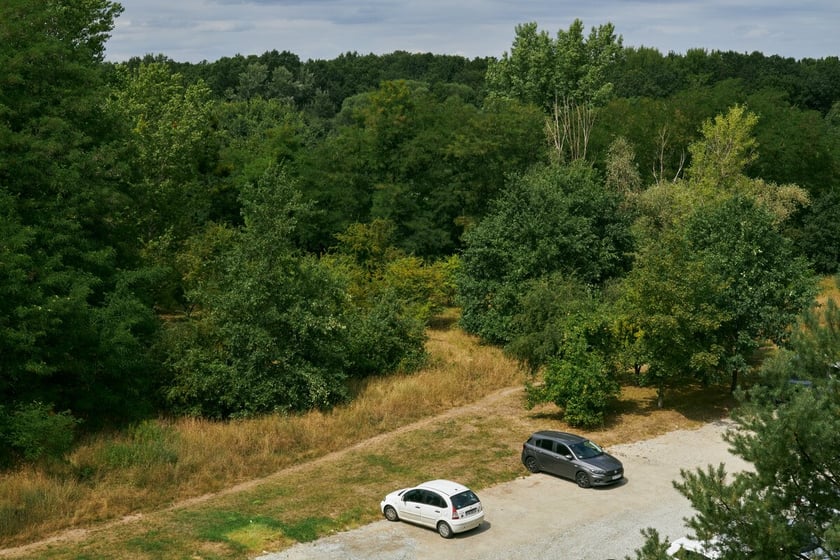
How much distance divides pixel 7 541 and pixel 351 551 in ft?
29.7

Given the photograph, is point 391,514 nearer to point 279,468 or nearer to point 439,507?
point 439,507

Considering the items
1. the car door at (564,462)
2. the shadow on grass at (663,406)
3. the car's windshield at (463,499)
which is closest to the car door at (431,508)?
the car's windshield at (463,499)

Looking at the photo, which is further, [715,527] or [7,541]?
[7,541]

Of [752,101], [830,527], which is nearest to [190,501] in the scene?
[830,527]

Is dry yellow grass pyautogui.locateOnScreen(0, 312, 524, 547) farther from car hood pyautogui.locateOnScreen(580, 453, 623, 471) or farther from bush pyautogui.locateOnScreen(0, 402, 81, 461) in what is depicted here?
car hood pyautogui.locateOnScreen(580, 453, 623, 471)

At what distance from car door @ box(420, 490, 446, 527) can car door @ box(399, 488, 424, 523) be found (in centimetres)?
15

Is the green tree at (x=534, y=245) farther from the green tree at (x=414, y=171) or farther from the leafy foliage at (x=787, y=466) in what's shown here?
the leafy foliage at (x=787, y=466)

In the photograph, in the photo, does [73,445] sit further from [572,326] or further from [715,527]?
[715,527]

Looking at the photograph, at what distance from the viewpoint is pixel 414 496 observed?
74.3 ft

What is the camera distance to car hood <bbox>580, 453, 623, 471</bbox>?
83.7ft

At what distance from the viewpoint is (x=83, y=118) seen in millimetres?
32844

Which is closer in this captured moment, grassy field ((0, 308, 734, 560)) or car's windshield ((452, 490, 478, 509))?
car's windshield ((452, 490, 478, 509))

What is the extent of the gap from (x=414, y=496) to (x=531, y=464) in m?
5.74

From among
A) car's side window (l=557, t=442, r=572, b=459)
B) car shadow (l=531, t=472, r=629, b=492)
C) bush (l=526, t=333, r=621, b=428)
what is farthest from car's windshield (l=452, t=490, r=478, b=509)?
bush (l=526, t=333, r=621, b=428)
